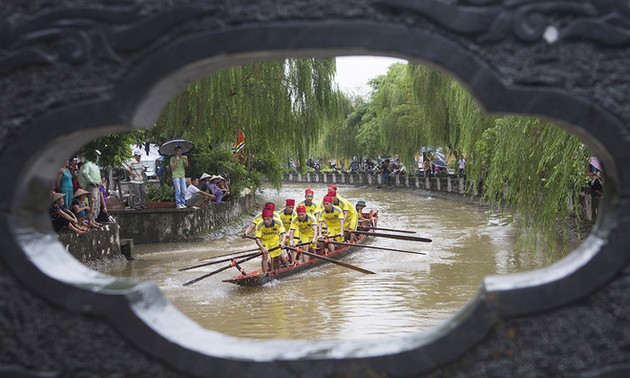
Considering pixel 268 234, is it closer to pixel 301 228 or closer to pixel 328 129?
pixel 301 228

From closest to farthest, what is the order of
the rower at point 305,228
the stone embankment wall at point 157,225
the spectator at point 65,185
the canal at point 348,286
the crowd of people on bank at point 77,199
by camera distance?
1. the canal at point 348,286
2. the crowd of people on bank at point 77,199
3. the spectator at point 65,185
4. the rower at point 305,228
5. the stone embankment wall at point 157,225

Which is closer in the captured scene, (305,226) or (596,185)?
(596,185)

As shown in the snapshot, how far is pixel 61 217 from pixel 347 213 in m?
5.81

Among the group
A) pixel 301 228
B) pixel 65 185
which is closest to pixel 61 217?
pixel 65 185

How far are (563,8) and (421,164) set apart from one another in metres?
35.8

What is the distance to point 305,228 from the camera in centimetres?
1289

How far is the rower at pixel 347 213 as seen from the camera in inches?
563

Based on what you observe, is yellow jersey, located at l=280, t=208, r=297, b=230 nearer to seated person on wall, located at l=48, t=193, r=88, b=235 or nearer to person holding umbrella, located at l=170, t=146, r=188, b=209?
seated person on wall, located at l=48, t=193, r=88, b=235

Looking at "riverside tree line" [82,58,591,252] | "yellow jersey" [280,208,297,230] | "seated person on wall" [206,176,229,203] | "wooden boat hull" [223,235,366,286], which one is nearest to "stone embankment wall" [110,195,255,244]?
"riverside tree line" [82,58,591,252]

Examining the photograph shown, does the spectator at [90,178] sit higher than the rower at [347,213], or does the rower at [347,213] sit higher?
the spectator at [90,178]

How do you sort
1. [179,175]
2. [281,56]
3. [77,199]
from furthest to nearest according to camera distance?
[179,175]
[77,199]
[281,56]

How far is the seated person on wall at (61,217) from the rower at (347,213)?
4.93 metres

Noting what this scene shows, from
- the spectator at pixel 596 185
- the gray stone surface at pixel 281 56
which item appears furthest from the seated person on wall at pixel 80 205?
the gray stone surface at pixel 281 56

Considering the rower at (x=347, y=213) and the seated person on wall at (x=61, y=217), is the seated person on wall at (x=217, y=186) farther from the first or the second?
the seated person on wall at (x=61, y=217)
